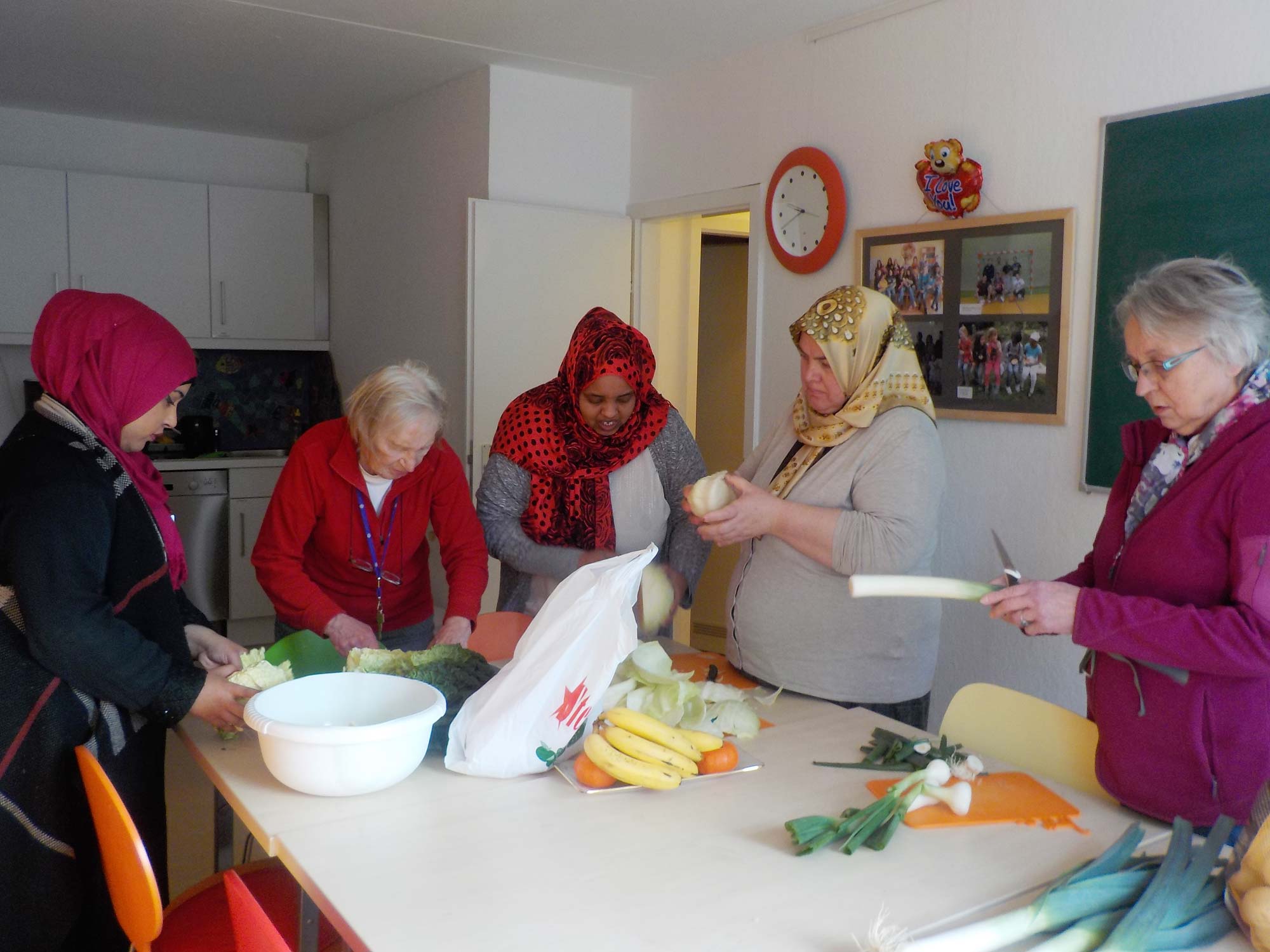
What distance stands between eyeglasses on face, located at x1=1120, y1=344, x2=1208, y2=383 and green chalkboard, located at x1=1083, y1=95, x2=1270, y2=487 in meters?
0.64

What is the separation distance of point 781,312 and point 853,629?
5.62ft

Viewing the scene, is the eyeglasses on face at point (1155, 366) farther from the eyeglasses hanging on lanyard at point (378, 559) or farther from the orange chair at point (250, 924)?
the eyeglasses hanging on lanyard at point (378, 559)

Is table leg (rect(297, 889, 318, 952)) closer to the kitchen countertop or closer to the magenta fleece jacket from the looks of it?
the magenta fleece jacket

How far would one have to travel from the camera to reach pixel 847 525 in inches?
79.2

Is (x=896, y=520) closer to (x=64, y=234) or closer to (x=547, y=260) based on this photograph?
(x=547, y=260)

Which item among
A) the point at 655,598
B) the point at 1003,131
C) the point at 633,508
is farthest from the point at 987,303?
the point at 655,598

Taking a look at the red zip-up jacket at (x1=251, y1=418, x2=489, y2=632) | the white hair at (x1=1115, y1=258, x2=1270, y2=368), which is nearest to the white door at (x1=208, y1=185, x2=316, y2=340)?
the red zip-up jacket at (x1=251, y1=418, x2=489, y2=632)

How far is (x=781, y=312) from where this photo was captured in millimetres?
3600

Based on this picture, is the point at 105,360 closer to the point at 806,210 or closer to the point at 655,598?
the point at 655,598

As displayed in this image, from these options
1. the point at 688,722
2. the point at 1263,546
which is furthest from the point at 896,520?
the point at 1263,546

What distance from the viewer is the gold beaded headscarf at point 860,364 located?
2.14 meters

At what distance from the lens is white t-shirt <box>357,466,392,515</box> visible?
94.5 inches

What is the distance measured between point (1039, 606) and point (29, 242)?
479 centimetres

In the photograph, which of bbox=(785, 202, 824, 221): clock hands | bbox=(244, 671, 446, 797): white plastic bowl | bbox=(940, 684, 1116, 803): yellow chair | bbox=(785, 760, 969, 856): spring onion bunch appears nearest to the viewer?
bbox=(785, 760, 969, 856): spring onion bunch
